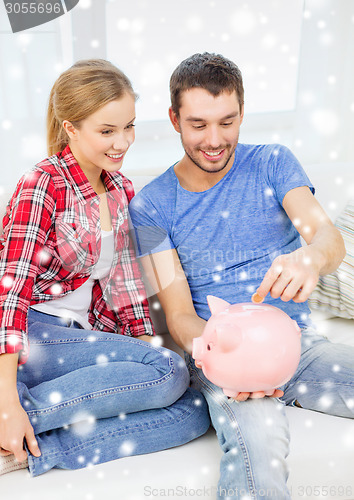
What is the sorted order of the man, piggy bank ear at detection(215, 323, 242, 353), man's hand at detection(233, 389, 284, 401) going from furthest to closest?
the man → man's hand at detection(233, 389, 284, 401) → piggy bank ear at detection(215, 323, 242, 353)

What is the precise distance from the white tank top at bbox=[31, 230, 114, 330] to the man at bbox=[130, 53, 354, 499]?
3.9 inches

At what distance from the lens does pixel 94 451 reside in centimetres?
119

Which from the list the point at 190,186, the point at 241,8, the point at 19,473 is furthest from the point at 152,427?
the point at 241,8

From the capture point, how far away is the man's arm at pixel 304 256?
1038 millimetres

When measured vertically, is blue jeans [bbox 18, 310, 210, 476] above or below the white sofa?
above

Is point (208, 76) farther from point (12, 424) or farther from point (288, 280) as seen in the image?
point (12, 424)

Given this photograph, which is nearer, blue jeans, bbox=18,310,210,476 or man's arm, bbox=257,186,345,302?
man's arm, bbox=257,186,345,302

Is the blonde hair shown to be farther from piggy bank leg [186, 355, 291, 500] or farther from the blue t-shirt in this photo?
piggy bank leg [186, 355, 291, 500]

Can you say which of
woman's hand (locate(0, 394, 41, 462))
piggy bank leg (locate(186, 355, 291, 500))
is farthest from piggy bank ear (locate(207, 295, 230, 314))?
woman's hand (locate(0, 394, 41, 462))

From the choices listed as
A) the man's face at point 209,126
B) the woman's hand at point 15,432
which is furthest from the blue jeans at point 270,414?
the man's face at point 209,126

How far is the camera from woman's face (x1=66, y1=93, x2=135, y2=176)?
4.47 feet

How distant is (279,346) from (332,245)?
0.35 meters

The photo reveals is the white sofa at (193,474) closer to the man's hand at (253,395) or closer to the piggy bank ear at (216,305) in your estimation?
the man's hand at (253,395)

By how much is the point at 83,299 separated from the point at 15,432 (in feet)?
1.47
